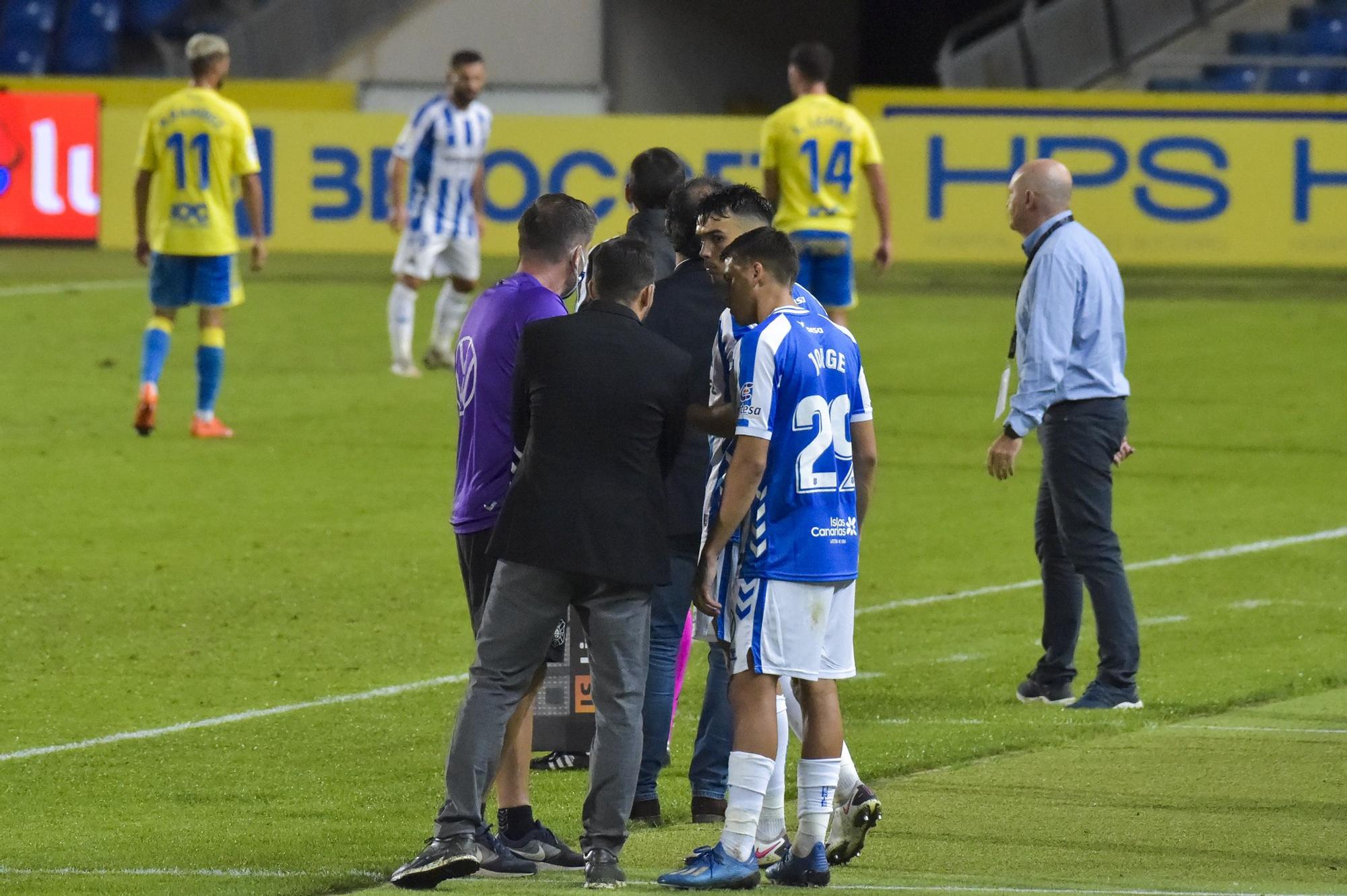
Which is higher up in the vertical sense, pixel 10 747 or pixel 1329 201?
pixel 1329 201

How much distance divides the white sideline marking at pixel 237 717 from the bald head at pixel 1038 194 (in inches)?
109

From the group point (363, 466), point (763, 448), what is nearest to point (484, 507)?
point (763, 448)

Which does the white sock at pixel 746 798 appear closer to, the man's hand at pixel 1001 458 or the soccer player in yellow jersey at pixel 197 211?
the man's hand at pixel 1001 458

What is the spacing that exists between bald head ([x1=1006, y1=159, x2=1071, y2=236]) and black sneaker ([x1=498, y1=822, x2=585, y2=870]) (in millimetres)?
3334

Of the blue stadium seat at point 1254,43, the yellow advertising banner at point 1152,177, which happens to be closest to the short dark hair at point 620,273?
the yellow advertising banner at point 1152,177

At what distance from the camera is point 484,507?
6.41m

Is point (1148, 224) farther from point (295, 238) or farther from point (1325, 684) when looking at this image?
point (1325, 684)

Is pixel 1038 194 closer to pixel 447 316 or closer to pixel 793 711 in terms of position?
pixel 793 711

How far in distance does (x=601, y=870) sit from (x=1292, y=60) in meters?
24.3

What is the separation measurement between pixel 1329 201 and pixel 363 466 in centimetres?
1285

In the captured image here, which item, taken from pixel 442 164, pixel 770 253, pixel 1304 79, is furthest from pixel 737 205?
pixel 1304 79

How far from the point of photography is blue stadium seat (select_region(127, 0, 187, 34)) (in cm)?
3434

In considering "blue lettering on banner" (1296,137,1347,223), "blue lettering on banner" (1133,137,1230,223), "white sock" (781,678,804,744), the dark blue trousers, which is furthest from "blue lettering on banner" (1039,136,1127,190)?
"white sock" (781,678,804,744)

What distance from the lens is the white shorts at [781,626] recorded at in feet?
20.0
